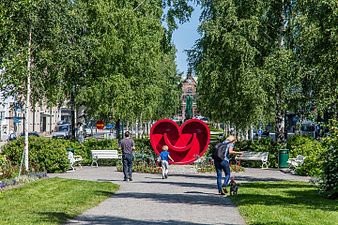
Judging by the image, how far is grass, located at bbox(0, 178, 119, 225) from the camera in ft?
39.3

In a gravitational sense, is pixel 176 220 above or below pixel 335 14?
below

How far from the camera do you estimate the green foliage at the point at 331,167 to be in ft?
58.4

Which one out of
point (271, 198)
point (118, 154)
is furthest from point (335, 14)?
point (118, 154)

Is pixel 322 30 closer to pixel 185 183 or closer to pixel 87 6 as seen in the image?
pixel 185 183

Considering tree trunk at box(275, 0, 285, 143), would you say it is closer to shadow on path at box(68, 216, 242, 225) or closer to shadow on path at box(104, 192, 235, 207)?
shadow on path at box(104, 192, 235, 207)

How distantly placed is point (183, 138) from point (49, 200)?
18.6m

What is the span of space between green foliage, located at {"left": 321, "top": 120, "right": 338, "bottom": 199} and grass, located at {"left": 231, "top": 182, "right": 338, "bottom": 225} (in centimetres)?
38

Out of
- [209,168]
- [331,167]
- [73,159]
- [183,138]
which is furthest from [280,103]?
[331,167]

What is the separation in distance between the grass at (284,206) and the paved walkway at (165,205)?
0.40 metres

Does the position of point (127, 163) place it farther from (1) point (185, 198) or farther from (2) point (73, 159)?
(2) point (73, 159)

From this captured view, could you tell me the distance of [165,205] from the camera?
14.9m

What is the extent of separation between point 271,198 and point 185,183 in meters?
6.54

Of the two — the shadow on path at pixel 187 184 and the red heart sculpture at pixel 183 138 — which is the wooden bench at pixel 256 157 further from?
the shadow on path at pixel 187 184

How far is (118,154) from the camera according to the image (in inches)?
1377
